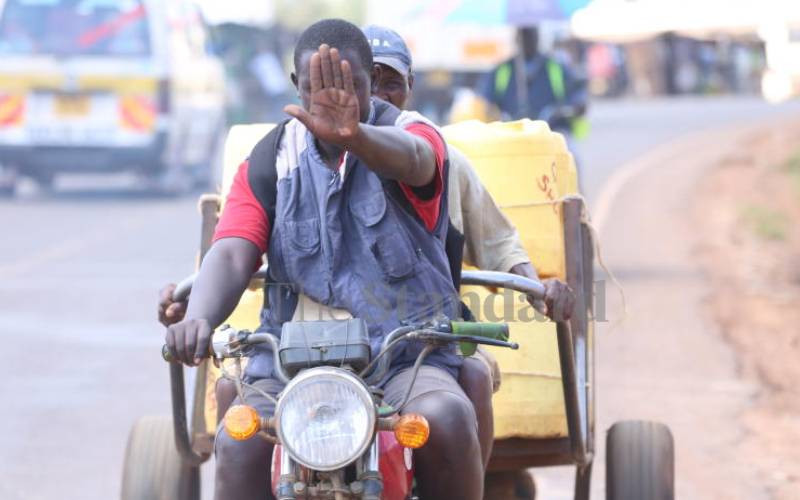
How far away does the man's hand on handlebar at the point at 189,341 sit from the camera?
3514 millimetres

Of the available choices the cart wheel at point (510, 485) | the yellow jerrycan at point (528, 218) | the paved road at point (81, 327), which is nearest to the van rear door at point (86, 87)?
the paved road at point (81, 327)

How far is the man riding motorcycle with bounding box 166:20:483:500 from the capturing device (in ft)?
11.5

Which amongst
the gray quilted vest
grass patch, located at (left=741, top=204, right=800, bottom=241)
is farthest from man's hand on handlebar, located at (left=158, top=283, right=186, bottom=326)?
grass patch, located at (left=741, top=204, right=800, bottom=241)

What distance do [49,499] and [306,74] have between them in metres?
2.97

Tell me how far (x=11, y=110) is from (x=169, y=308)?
13.9m

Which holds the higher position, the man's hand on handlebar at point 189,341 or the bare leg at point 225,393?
the man's hand on handlebar at point 189,341

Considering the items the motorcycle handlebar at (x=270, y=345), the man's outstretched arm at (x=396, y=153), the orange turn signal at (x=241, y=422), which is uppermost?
the man's outstretched arm at (x=396, y=153)

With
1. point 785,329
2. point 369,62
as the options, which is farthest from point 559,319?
point 785,329

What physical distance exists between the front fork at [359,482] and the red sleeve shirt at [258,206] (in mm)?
700

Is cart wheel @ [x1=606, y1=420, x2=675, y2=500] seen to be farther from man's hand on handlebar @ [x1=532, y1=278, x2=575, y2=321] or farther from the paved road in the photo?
the paved road

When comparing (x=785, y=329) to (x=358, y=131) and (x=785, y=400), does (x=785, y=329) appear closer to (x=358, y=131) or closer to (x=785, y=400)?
(x=785, y=400)

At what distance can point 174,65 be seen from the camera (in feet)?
58.3

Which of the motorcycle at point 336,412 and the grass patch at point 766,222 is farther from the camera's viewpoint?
the grass patch at point 766,222

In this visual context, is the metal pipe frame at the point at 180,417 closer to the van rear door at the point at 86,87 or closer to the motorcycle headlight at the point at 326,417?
the motorcycle headlight at the point at 326,417
